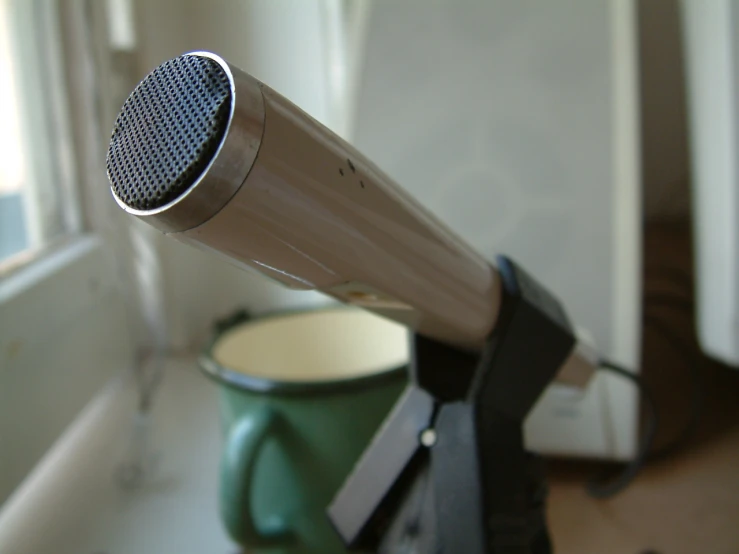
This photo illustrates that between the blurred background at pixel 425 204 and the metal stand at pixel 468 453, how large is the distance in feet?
0.57

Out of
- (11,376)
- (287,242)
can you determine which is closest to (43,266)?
(11,376)

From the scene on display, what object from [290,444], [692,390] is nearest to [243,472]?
[290,444]

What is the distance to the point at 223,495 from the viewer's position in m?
0.30

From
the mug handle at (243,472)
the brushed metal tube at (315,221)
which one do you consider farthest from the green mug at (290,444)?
the brushed metal tube at (315,221)

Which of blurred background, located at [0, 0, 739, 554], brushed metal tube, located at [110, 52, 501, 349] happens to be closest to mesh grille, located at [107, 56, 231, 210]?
brushed metal tube, located at [110, 52, 501, 349]

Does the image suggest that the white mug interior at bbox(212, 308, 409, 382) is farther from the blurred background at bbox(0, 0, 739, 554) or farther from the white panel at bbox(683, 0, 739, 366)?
the white panel at bbox(683, 0, 739, 366)

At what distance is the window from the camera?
0.43 m

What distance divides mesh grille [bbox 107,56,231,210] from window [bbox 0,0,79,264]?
332 millimetres

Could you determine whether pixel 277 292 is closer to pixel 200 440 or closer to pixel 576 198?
pixel 200 440

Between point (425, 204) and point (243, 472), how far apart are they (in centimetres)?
25

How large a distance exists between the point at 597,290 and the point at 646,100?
28 centimetres

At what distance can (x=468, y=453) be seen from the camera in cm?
22

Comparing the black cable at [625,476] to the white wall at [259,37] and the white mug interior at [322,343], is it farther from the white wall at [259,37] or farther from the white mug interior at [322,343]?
the white wall at [259,37]

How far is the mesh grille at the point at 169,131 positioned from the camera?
0.12 meters
